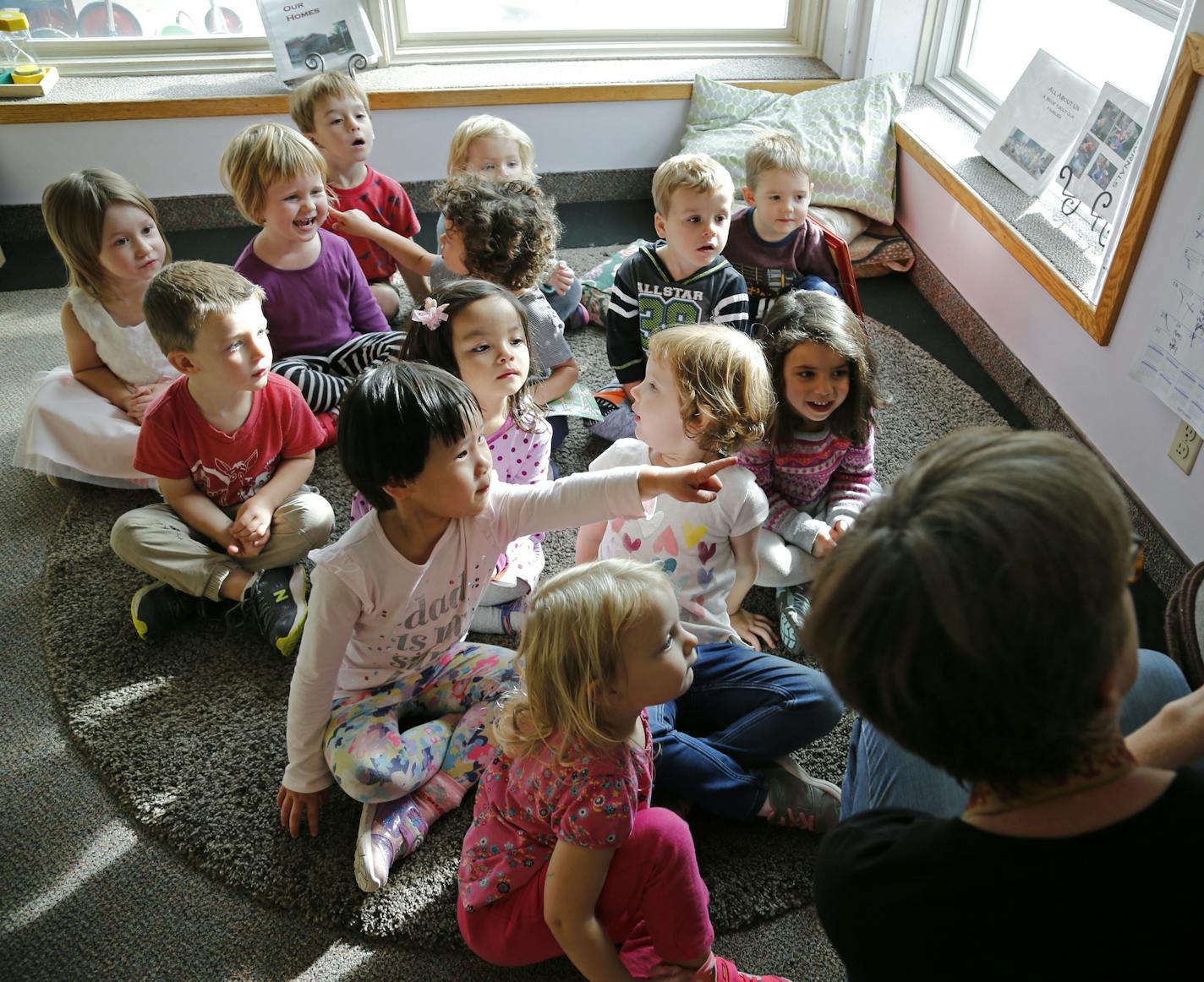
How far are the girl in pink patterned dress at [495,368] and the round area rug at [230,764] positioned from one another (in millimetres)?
168

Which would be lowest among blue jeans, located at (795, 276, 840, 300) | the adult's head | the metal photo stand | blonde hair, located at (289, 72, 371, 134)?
blue jeans, located at (795, 276, 840, 300)

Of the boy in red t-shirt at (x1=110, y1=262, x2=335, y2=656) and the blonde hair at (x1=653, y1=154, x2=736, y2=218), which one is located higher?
the blonde hair at (x1=653, y1=154, x2=736, y2=218)

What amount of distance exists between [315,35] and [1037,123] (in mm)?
2223

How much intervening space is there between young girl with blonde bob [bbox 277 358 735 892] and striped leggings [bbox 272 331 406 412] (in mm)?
857

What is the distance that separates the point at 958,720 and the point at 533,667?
520 mm

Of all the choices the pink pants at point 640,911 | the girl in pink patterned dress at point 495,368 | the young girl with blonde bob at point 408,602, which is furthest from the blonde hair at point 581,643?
the girl in pink patterned dress at point 495,368

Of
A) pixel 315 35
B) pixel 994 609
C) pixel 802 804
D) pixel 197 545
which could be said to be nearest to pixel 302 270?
pixel 197 545

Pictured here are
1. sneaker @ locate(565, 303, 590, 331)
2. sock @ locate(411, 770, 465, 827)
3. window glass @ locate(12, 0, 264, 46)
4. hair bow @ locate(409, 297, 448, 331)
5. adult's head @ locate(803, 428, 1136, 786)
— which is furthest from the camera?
window glass @ locate(12, 0, 264, 46)

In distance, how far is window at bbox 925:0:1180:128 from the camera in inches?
93.9

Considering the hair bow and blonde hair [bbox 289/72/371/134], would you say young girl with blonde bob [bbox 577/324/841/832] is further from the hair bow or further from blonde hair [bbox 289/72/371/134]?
blonde hair [bbox 289/72/371/134]

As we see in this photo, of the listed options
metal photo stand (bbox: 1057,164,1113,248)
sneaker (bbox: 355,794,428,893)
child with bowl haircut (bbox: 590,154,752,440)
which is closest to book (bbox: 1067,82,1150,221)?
metal photo stand (bbox: 1057,164,1113,248)

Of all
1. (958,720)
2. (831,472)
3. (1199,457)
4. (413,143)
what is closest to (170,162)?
(413,143)

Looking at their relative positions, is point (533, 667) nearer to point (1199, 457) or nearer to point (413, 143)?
point (1199, 457)

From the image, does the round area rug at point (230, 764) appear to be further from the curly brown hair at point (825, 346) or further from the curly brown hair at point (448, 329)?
the curly brown hair at point (448, 329)
